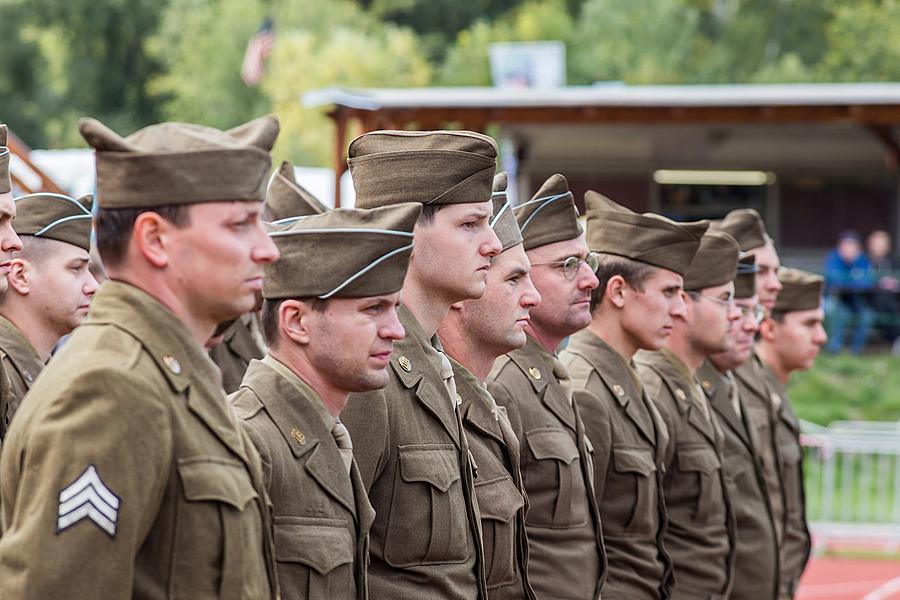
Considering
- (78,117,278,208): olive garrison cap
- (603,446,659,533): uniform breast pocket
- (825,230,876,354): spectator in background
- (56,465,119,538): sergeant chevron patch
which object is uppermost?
(78,117,278,208): olive garrison cap

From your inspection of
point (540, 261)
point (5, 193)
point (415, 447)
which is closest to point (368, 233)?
point (415, 447)

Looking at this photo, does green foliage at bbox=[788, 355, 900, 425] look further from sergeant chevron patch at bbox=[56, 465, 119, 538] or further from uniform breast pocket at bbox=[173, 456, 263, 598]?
sergeant chevron patch at bbox=[56, 465, 119, 538]

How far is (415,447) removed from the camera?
13.4 ft

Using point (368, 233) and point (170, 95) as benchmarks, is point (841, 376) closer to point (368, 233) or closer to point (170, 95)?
point (368, 233)

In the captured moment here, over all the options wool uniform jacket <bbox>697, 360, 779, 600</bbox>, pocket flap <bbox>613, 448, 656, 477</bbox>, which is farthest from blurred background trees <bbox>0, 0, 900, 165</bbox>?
pocket flap <bbox>613, 448, 656, 477</bbox>

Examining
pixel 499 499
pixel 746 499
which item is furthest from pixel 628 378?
pixel 499 499

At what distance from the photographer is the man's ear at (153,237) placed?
2902mm

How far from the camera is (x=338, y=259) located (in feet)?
12.0

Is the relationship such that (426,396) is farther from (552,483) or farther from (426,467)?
(552,483)

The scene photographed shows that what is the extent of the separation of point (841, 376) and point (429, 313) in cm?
1538

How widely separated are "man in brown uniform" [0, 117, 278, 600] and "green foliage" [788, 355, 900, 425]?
15093 mm

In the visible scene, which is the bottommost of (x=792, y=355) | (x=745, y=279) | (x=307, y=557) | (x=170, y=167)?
(x=792, y=355)

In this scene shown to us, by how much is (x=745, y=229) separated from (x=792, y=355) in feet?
3.60

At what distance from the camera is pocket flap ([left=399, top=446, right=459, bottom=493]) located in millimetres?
4051
